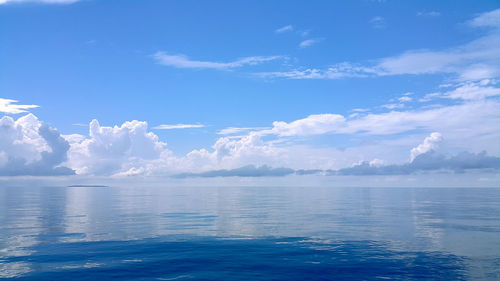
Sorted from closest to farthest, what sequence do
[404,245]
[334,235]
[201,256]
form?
[201,256] → [404,245] → [334,235]

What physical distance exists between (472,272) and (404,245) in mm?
11819

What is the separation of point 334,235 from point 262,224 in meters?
15.8

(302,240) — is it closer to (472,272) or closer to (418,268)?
(418,268)

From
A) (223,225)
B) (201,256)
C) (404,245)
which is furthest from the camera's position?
(223,225)

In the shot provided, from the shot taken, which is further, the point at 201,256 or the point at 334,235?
the point at 334,235

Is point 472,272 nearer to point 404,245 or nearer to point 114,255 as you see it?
point 404,245

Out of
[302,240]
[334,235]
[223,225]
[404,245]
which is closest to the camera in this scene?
[404,245]

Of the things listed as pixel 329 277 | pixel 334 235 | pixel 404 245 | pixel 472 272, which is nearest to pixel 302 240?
pixel 334 235

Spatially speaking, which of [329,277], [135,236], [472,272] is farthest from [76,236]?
[472,272]

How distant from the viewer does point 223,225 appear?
6097 centimetres

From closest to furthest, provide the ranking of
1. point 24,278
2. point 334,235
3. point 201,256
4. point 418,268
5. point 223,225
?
1. point 24,278
2. point 418,268
3. point 201,256
4. point 334,235
5. point 223,225

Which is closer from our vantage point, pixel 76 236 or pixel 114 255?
pixel 114 255

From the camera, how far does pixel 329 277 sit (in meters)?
30.4

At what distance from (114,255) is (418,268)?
32.4 meters
